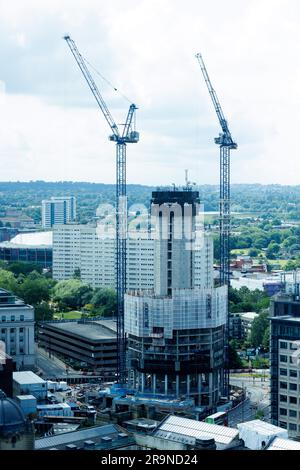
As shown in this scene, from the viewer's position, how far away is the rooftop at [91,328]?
80.1ft

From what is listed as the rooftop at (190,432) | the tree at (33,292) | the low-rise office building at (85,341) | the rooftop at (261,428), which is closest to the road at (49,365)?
the low-rise office building at (85,341)

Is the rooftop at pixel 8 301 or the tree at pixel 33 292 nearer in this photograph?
the rooftop at pixel 8 301

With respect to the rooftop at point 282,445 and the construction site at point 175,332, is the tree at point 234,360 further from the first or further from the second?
the rooftop at point 282,445

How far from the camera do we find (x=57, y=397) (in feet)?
62.8

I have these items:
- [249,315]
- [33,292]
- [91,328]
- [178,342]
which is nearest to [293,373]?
[178,342]

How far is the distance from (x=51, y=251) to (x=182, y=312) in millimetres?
26386

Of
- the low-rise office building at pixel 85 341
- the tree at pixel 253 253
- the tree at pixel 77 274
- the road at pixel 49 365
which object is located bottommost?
the road at pixel 49 365

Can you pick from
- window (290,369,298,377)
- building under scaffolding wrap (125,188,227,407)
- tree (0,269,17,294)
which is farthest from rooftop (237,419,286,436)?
tree (0,269,17,294)

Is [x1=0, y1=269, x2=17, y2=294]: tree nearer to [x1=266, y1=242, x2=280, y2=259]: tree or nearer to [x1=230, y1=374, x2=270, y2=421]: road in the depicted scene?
[x1=230, y1=374, x2=270, y2=421]: road

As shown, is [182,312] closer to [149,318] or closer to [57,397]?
[149,318]

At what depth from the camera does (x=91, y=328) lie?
1015 inches

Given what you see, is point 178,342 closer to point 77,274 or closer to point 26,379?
point 26,379

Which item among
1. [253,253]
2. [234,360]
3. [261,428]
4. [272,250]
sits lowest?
[234,360]

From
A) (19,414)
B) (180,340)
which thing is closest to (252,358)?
(180,340)
